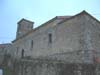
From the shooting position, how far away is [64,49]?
1531 centimetres

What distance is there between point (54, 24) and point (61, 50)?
3.50 metres

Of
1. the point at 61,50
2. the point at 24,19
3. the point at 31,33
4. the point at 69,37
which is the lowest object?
the point at 61,50

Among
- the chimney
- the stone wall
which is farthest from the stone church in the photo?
the chimney

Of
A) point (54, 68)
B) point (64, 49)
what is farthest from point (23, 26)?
point (54, 68)

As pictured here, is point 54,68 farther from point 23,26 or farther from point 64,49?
point 23,26

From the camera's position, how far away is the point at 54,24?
58.2 ft

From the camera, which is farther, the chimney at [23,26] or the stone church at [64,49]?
the chimney at [23,26]

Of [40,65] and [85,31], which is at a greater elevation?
[85,31]

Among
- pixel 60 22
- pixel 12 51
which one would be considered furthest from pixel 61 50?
pixel 12 51

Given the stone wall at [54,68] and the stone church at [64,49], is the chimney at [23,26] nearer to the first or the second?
the stone church at [64,49]

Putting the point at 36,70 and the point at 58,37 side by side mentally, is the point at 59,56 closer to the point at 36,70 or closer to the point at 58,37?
the point at 58,37

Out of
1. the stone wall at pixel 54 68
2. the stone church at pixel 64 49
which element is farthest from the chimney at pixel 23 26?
the stone wall at pixel 54 68

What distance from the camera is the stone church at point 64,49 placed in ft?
28.6

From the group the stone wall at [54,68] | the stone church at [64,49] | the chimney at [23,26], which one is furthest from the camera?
the chimney at [23,26]
